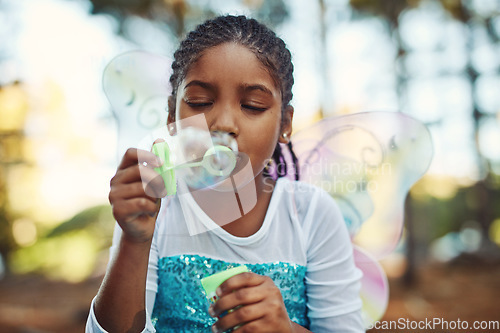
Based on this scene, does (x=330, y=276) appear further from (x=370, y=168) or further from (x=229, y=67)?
(x=229, y=67)

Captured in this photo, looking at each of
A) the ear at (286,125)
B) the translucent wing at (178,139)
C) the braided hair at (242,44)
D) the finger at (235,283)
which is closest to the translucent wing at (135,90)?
the translucent wing at (178,139)

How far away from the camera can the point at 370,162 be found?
1.34m

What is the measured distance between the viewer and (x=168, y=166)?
0.76 meters

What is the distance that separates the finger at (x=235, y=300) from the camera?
72cm

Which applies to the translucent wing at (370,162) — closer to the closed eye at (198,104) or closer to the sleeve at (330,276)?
A: the sleeve at (330,276)

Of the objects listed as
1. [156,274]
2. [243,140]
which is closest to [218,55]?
[243,140]

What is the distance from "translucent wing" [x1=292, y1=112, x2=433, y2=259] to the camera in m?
1.32

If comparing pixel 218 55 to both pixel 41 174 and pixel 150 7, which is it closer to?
pixel 150 7

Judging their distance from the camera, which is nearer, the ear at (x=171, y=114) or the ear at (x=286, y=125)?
the ear at (x=171, y=114)

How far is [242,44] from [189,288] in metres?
0.64

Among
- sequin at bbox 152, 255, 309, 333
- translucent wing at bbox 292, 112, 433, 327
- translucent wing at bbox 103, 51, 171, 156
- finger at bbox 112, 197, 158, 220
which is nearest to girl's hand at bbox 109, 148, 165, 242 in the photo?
finger at bbox 112, 197, 158, 220

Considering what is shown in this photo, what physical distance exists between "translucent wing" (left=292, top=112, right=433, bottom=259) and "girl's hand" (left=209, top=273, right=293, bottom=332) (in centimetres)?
64

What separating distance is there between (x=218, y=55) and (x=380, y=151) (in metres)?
0.69

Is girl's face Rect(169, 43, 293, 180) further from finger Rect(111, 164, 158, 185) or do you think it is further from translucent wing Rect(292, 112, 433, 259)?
translucent wing Rect(292, 112, 433, 259)
